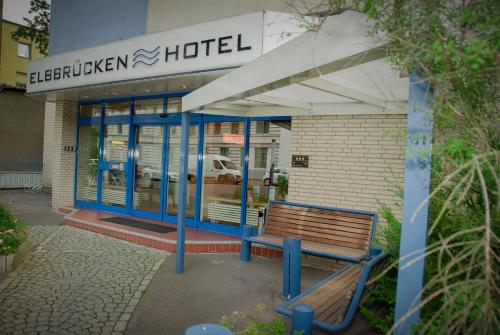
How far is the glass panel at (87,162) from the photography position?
10.7 meters

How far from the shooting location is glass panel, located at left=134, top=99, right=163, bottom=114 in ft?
A: 30.4

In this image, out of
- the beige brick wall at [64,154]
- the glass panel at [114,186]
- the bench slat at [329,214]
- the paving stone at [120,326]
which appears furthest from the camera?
the beige brick wall at [64,154]

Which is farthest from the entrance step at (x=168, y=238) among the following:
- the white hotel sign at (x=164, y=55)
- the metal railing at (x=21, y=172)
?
the metal railing at (x=21, y=172)

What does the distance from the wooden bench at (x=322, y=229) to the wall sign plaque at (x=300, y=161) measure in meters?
0.76

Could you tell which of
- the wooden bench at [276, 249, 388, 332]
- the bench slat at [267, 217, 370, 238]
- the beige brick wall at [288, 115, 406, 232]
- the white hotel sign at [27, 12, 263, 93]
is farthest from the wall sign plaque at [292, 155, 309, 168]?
the wooden bench at [276, 249, 388, 332]

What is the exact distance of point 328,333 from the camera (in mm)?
2938

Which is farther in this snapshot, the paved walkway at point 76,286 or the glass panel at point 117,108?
the glass panel at point 117,108

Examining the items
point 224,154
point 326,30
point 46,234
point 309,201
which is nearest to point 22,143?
point 46,234

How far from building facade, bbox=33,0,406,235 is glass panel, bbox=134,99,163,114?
3 cm

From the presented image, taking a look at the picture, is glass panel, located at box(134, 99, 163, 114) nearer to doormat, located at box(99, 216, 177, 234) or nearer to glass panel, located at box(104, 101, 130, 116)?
glass panel, located at box(104, 101, 130, 116)

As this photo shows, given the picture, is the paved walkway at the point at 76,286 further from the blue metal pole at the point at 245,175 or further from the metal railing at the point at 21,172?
the metal railing at the point at 21,172

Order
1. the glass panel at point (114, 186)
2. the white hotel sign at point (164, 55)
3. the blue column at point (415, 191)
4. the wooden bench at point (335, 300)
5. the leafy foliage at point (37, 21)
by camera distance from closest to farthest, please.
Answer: the blue column at point (415, 191), the wooden bench at point (335, 300), the white hotel sign at point (164, 55), the glass panel at point (114, 186), the leafy foliage at point (37, 21)

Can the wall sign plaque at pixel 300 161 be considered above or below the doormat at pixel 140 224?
above

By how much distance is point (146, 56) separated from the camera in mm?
7188
